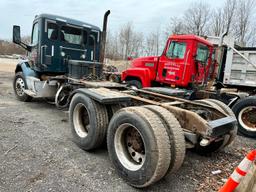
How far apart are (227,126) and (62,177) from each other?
2.37 meters

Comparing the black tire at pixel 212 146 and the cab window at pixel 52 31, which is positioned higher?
the cab window at pixel 52 31

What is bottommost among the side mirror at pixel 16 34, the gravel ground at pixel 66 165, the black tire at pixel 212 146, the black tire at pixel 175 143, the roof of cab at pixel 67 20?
the gravel ground at pixel 66 165

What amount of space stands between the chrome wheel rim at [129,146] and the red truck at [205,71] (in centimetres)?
344

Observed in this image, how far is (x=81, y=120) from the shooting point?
13.9 feet

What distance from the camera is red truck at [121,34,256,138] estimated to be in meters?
6.25

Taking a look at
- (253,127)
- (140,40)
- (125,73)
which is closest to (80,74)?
(125,73)

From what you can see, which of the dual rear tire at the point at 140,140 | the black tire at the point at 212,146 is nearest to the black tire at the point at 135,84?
the black tire at the point at 212,146

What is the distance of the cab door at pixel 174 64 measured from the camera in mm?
7312

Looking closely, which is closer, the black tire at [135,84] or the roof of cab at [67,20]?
the roof of cab at [67,20]

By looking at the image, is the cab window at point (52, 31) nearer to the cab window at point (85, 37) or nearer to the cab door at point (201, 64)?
the cab window at point (85, 37)

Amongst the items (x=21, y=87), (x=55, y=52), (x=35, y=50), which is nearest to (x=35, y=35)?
(x=35, y=50)

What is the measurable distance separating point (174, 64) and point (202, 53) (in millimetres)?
1099

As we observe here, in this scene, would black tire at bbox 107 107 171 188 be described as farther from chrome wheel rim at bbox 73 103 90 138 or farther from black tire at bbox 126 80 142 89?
black tire at bbox 126 80 142 89

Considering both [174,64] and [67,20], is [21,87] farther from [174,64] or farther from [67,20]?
[174,64]
